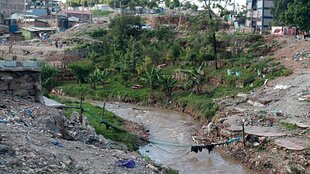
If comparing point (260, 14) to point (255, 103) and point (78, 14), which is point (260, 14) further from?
point (255, 103)

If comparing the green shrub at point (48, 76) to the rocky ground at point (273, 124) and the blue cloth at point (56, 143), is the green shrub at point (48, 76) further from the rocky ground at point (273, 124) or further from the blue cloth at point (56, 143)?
the blue cloth at point (56, 143)

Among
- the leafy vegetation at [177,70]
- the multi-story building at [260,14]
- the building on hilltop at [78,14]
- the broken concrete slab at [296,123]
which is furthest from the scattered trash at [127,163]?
the building on hilltop at [78,14]

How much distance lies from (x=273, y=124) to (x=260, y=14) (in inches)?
1393

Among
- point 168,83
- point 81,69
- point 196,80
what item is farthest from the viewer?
point 81,69

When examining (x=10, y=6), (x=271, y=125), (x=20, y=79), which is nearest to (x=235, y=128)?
(x=271, y=125)

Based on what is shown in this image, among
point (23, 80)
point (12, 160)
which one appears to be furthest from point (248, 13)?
point (12, 160)

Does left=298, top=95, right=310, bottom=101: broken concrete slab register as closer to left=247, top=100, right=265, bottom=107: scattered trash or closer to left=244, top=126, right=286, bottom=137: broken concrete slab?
left=247, top=100, right=265, bottom=107: scattered trash

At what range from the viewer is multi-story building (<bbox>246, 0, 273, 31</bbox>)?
165 ft

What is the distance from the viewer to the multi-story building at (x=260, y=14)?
50.3m

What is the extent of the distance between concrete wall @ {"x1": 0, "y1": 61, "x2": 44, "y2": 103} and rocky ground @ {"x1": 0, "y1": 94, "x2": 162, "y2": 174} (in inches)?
10.2

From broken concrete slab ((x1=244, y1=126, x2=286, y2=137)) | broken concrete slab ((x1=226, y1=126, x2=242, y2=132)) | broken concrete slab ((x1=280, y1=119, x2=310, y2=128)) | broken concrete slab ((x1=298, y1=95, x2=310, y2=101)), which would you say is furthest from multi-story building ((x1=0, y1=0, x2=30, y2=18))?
broken concrete slab ((x1=280, y1=119, x2=310, y2=128))

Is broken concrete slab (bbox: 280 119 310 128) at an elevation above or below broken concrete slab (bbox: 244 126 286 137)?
above

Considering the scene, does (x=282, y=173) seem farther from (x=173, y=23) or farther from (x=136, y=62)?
(x=173, y=23)

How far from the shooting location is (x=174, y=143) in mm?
18359
